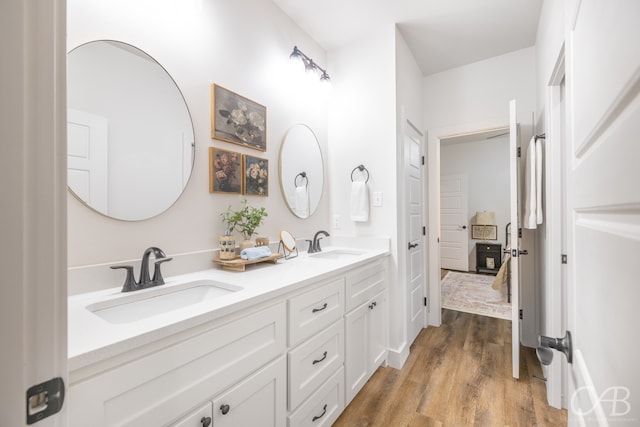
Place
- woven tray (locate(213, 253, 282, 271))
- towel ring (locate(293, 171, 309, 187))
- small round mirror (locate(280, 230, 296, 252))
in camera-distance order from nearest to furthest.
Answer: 1. woven tray (locate(213, 253, 282, 271))
2. small round mirror (locate(280, 230, 296, 252))
3. towel ring (locate(293, 171, 309, 187))

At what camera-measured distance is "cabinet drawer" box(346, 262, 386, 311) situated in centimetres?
167

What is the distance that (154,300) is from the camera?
1.16 meters

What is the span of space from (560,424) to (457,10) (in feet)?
9.18

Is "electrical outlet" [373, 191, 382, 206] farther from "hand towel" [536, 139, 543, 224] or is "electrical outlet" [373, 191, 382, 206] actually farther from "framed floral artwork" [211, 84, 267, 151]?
"hand towel" [536, 139, 543, 224]

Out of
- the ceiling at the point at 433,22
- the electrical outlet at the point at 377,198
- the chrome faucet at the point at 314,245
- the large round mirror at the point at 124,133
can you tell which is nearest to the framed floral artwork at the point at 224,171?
the large round mirror at the point at 124,133

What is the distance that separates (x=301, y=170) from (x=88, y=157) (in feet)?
4.48

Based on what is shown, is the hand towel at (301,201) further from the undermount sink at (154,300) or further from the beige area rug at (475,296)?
the beige area rug at (475,296)

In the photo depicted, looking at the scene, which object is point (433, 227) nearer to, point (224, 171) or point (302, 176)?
point (302, 176)

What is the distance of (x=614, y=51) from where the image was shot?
0.36m

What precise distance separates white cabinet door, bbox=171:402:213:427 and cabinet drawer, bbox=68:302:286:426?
0.03m

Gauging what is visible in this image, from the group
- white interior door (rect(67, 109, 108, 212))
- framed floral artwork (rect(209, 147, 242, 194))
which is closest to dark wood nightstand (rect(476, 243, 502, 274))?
framed floral artwork (rect(209, 147, 242, 194))

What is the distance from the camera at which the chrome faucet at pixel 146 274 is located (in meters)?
1.12

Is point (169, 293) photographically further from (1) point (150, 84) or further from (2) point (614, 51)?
(2) point (614, 51)

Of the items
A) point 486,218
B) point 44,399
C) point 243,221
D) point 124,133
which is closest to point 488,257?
point 486,218
